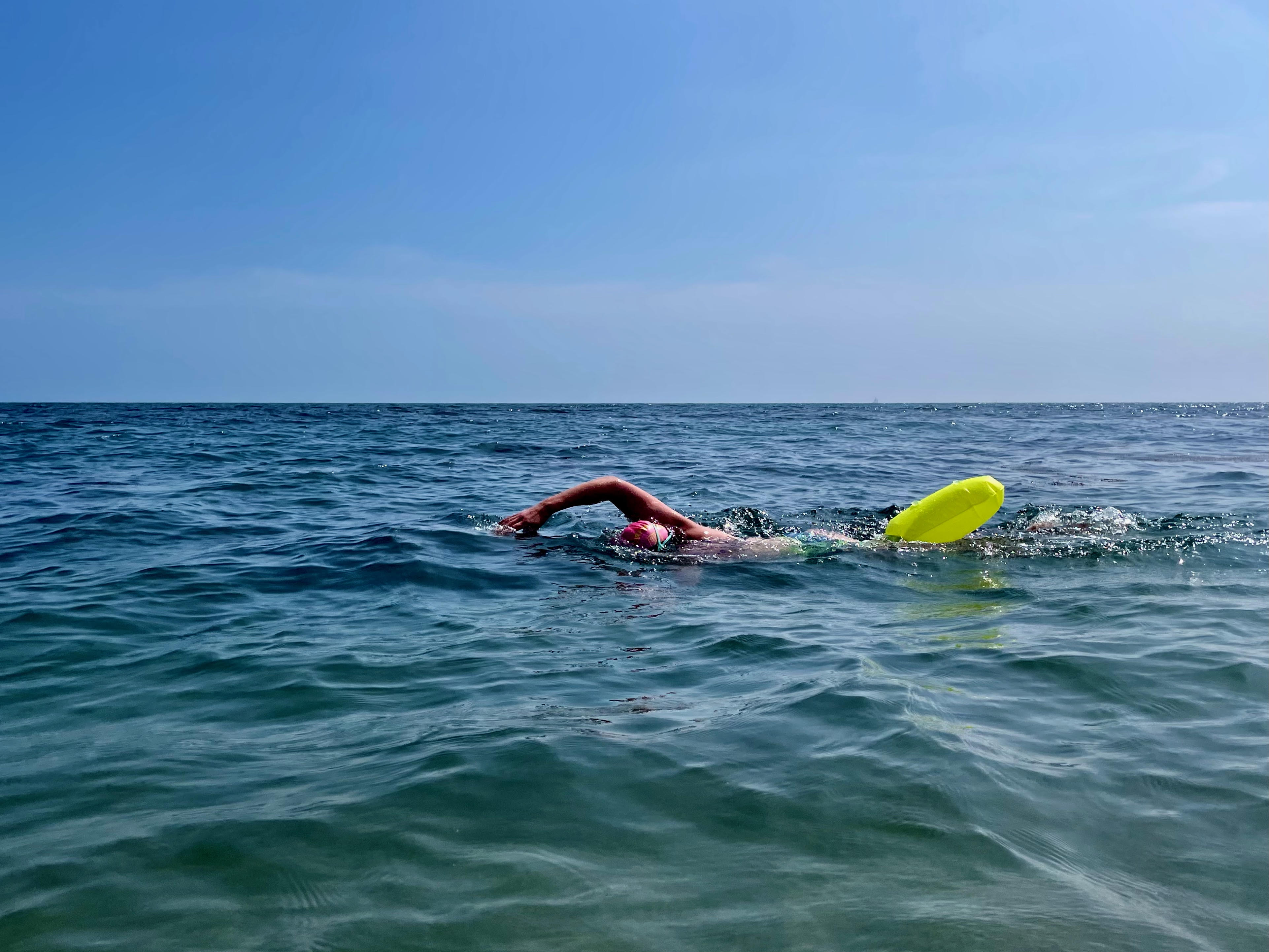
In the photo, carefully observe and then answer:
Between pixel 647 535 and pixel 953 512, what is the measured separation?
2999 millimetres

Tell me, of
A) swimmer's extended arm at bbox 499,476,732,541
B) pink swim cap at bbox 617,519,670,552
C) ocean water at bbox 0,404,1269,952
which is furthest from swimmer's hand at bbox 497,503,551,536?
pink swim cap at bbox 617,519,670,552

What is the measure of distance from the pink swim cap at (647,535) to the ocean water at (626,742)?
0.80 ft

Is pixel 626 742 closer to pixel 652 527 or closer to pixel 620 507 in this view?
pixel 652 527

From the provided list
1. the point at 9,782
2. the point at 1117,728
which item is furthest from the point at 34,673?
the point at 1117,728

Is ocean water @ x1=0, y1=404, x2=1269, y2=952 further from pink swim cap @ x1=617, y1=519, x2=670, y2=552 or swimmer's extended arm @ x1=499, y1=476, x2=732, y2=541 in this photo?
swimmer's extended arm @ x1=499, y1=476, x2=732, y2=541

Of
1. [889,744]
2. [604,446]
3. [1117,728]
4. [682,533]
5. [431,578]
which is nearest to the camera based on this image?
[889,744]

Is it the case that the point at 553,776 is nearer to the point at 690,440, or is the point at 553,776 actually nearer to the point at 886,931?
the point at 886,931

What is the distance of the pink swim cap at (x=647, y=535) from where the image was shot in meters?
8.48

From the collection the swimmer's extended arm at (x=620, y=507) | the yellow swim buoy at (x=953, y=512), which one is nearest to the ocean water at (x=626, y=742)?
the yellow swim buoy at (x=953, y=512)

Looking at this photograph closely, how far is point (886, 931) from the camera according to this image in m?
2.49

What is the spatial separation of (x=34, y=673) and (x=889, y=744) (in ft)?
15.0

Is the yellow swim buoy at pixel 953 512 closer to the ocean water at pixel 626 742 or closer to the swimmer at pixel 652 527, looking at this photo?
the ocean water at pixel 626 742

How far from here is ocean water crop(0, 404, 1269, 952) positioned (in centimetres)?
261

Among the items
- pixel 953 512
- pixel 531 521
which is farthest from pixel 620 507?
pixel 953 512
